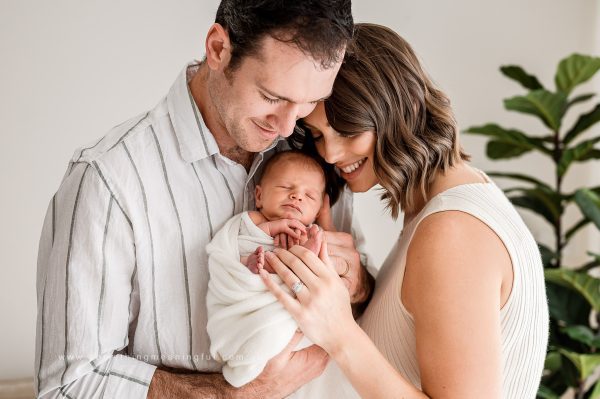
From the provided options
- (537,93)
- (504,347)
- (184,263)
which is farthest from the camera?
(537,93)

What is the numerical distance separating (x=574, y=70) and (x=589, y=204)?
53cm

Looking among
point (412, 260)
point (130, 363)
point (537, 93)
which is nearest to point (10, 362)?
point (130, 363)

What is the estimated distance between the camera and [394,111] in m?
1.49

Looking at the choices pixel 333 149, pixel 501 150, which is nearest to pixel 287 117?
pixel 333 149

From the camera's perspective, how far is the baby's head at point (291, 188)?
160 cm

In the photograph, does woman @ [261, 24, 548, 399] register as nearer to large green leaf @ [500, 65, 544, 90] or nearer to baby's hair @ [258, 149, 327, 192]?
baby's hair @ [258, 149, 327, 192]

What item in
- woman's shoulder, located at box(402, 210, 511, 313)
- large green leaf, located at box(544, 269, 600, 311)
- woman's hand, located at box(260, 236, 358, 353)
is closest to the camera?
woman's shoulder, located at box(402, 210, 511, 313)

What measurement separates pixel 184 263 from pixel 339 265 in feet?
1.19

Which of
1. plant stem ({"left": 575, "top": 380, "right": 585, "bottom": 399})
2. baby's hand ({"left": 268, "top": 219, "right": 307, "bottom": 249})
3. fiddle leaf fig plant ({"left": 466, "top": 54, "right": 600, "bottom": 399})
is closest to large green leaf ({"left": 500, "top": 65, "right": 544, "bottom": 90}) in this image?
fiddle leaf fig plant ({"left": 466, "top": 54, "right": 600, "bottom": 399})

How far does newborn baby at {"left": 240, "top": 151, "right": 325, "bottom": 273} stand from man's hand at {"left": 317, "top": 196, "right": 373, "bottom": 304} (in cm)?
7

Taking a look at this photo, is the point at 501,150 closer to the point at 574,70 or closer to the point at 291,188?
the point at 574,70

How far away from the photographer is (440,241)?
1.32 meters

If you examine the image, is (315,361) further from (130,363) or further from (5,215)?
(5,215)

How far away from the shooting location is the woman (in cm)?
129
